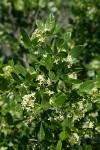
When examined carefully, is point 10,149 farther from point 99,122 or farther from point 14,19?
point 14,19

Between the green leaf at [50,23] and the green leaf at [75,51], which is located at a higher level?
the green leaf at [50,23]

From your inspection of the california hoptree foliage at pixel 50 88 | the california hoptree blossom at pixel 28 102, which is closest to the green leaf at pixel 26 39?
the california hoptree foliage at pixel 50 88

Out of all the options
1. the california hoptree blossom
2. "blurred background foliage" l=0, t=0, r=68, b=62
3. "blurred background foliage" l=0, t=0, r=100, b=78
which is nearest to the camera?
the california hoptree blossom

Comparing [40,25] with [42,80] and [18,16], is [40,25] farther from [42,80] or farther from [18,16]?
[18,16]

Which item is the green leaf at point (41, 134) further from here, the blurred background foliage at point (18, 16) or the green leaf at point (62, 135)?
the blurred background foliage at point (18, 16)

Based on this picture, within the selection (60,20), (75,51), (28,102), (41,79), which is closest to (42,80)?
(41,79)

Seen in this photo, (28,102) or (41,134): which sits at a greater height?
(28,102)

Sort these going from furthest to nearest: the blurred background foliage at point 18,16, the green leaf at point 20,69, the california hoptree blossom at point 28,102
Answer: the blurred background foliage at point 18,16
the green leaf at point 20,69
the california hoptree blossom at point 28,102

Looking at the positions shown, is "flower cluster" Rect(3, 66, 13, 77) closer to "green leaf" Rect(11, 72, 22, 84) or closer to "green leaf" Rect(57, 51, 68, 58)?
"green leaf" Rect(11, 72, 22, 84)

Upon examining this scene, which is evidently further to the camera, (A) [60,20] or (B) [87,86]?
(A) [60,20]

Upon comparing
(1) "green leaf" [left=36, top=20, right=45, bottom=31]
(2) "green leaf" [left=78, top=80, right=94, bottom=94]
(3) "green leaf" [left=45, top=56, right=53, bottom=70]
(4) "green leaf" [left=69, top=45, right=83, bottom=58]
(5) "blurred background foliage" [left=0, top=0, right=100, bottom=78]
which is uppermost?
(5) "blurred background foliage" [left=0, top=0, right=100, bottom=78]

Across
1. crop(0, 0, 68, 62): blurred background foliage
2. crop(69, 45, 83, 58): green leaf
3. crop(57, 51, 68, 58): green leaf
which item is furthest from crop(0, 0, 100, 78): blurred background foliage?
crop(57, 51, 68, 58): green leaf

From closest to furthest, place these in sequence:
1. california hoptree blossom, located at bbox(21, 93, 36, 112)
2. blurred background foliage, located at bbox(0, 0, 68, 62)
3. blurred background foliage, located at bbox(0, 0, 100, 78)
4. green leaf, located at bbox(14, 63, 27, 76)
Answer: california hoptree blossom, located at bbox(21, 93, 36, 112) → green leaf, located at bbox(14, 63, 27, 76) → blurred background foliage, located at bbox(0, 0, 100, 78) → blurred background foliage, located at bbox(0, 0, 68, 62)
